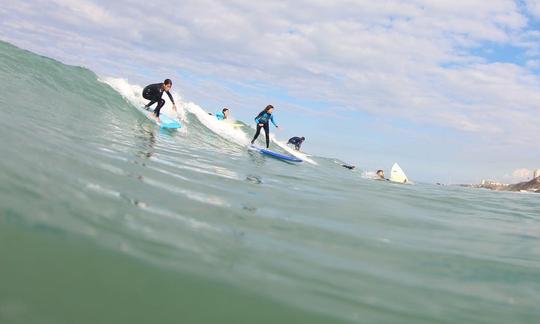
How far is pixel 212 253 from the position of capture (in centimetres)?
328

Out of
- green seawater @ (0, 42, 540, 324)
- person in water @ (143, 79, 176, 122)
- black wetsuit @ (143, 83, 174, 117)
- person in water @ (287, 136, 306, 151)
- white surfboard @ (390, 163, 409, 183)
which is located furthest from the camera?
person in water @ (287, 136, 306, 151)

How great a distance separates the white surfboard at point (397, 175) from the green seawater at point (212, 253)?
9981 millimetres

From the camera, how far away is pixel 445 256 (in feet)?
15.2

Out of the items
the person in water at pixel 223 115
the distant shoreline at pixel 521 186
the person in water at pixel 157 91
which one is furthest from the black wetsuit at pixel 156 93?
the distant shoreline at pixel 521 186

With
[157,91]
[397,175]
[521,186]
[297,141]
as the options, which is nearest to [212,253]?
[157,91]

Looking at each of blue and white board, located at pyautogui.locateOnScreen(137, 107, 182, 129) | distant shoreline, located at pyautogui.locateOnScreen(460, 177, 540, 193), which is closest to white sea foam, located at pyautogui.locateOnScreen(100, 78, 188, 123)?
blue and white board, located at pyautogui.locateOnScreen(137, 107, 182, 129)

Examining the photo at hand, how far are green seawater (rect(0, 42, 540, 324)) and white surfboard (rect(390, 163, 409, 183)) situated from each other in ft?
32.7

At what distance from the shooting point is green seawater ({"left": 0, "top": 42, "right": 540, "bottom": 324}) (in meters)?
2.45

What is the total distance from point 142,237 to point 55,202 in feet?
2.77

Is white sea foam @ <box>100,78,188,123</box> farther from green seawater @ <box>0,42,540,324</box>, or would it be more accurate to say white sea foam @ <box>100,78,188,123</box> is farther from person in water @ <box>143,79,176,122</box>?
green seawater @ <box>0,42,540,324</box>

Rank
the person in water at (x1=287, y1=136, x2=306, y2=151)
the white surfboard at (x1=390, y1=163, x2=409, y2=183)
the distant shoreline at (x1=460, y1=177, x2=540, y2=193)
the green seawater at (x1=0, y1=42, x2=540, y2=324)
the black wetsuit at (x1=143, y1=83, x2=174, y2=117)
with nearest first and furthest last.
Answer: the green seawater at (x1=0, y1=42, x2=540, y2=324) < the black wetsuit at (x1=143, y1=83, x2=174, y2=117) < the white surfboard at (x1=390, y1=163, x2=409, y2=183) < the person in water at (x1=287, y1=136, x2=306, y2=151) < the distant shoreline at (x1=460, y1=177, x2=540, y2=193)

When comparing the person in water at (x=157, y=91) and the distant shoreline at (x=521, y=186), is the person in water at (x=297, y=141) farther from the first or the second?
the distant shoreline at (x=521, y=186)

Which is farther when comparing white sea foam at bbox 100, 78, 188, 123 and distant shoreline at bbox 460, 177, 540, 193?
distant shoreline at bbox 460, 177, 540, 193

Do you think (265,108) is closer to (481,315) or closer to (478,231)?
(478,231)
